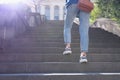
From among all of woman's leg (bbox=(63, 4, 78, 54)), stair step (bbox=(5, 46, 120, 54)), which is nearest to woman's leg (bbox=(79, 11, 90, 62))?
woman's leg (bbox=(63, 4, 78, 54))

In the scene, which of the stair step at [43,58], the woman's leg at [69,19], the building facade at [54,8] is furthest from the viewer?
the building facade at [54,8]

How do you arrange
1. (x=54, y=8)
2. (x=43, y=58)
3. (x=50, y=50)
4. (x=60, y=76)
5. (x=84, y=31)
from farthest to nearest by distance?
(x=54, y=8), (x=50, y=50), (x=43, y=58), (x=84, y=31), (x=60, y=76)

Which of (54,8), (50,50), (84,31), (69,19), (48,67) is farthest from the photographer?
(54,8)

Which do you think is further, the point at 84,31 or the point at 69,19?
the point at 69,19

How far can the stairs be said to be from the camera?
6.02 meters

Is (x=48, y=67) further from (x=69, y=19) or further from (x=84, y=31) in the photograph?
(x=69, y=19)

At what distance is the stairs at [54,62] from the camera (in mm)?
6016

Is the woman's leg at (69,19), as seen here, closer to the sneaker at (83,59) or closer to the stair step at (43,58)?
the stair step at (43,58)

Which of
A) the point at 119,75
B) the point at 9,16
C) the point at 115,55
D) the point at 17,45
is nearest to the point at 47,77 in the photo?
the point at 119,75

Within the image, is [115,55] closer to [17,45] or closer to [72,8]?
[72,8]

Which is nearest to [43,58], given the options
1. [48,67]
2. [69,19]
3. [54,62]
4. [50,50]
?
[54,62]

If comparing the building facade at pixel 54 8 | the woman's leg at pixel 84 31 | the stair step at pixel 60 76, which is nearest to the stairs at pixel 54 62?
the stair step at pixel 60 76

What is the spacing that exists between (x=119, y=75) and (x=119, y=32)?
16.4ft

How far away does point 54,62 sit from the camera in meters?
6.77
